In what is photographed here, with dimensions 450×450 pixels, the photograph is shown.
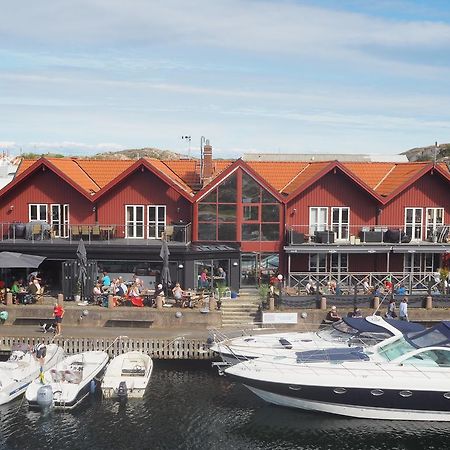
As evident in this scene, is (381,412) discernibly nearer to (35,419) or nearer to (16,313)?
(35,419)

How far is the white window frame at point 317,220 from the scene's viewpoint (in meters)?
41.8

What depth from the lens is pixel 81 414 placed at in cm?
2738

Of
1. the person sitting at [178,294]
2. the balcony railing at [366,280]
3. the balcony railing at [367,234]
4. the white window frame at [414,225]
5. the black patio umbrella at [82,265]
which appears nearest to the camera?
the person sitting at [178,294]

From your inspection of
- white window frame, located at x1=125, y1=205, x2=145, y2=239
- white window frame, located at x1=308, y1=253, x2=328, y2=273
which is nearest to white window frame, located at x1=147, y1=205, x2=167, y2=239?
white window frame, located at x1=125, y1=205, x2=145, y2=239

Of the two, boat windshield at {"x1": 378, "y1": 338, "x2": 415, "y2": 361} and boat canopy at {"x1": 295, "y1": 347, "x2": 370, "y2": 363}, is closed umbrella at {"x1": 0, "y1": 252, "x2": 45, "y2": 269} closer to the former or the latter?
boat canopy at {"x1": 295, "y1": 347, "x2": 370, "y2": 363}

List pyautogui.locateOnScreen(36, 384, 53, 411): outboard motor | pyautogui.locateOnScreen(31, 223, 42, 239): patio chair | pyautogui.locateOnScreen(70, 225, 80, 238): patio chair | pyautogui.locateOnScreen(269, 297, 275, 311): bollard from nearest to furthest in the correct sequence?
pyautogui.locateOnScreen(36, 384, 53, 411): outboard motor
pyautogui.locateOnScreen(269, 297, 275, 311): bollard
pyautogui.locateOnScreen(31, 223, 42, 239): patio chair
pyautogui.locateOnScreen(70, 225, 80, 238): patio chair

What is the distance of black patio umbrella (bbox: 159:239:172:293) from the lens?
36.5 m

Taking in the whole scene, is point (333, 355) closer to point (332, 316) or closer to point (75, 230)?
point (332, 316)

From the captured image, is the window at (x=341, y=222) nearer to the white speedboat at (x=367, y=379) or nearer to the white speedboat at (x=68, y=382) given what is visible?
the white speedboat at (x=367, y=379)

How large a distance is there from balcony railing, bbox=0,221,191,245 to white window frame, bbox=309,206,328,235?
22.5 feet

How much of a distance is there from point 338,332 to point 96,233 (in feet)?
49.8

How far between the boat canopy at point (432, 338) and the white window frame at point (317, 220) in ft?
44.4

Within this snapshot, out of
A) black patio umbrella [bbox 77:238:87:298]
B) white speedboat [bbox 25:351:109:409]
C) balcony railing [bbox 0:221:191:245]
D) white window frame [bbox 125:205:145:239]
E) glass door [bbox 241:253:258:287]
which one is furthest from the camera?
white window frame [bbox 125:205:145:239]

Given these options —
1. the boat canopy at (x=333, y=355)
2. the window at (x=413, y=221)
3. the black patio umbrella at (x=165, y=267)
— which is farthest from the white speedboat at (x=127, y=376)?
the window at (x=413, y=221)
